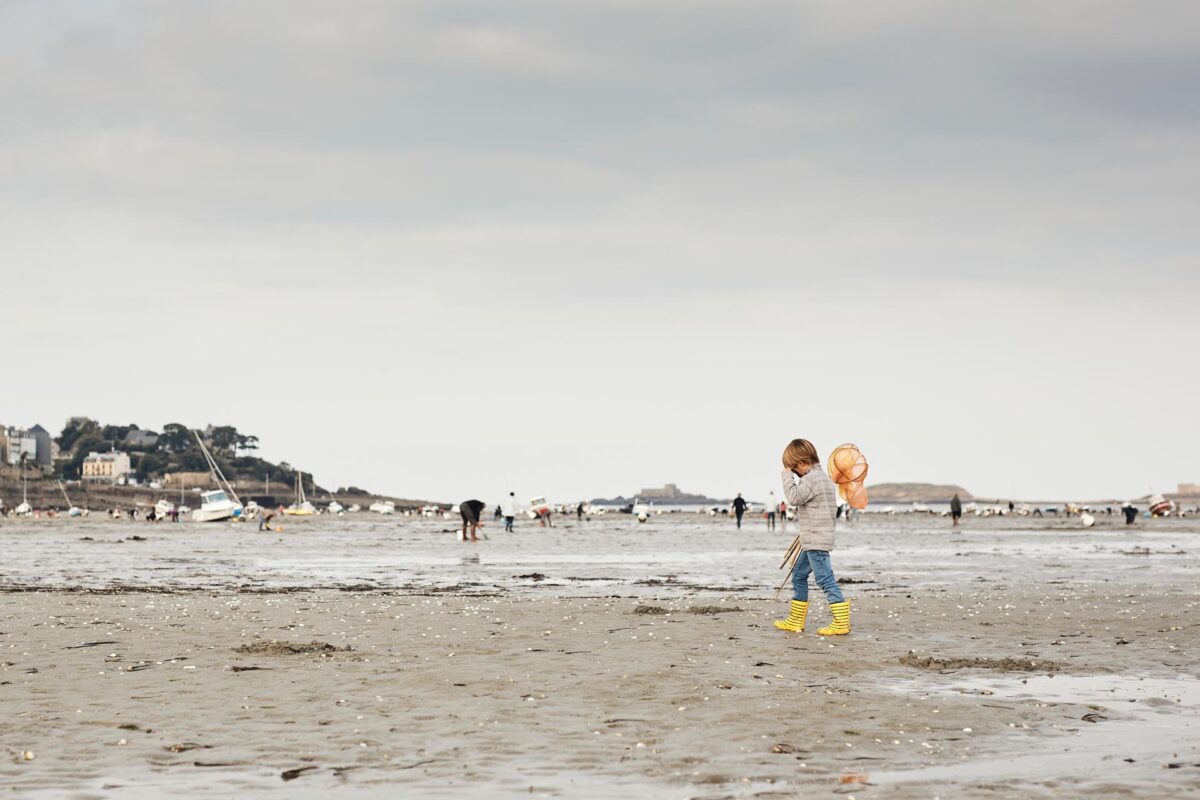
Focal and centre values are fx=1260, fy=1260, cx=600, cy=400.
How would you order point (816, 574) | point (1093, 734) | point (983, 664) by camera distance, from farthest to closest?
point (816, 574) < point (983, 664) < point (1093, 734)

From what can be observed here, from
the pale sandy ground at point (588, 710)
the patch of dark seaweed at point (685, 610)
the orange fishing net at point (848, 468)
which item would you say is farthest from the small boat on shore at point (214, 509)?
the orange fishing net at point (848, 468)

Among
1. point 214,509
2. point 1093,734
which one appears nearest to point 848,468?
point 1093,734

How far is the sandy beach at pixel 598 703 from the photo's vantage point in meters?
8.85

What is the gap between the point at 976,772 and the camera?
8953mm

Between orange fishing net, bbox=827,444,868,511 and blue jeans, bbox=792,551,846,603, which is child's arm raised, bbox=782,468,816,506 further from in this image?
orange fishing net, bbox=827,444,868,511

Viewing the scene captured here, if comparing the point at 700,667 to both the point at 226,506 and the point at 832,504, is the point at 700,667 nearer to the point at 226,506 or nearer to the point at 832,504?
the point at 832,504

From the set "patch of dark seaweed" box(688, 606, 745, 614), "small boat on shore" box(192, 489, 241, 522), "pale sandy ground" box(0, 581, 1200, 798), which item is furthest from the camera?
"small boat on shore" box(192, 489, 241, 522)

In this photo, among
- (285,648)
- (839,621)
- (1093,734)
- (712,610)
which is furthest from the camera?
(712,610)

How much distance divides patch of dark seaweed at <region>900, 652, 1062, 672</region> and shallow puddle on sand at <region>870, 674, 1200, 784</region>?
1.89ft

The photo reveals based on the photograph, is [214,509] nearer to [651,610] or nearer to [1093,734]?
[651,610]

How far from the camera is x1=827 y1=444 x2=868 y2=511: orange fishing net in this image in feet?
61.9

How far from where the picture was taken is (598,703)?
1191cm

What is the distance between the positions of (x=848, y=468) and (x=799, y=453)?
1542mm

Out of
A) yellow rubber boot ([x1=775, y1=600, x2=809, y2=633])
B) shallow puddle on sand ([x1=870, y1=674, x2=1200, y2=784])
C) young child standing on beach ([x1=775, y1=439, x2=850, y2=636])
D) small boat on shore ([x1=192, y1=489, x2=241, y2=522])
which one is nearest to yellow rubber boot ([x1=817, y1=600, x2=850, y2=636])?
young child standing on beach ([x1=775, y1=439, x2=850, y2=636])
